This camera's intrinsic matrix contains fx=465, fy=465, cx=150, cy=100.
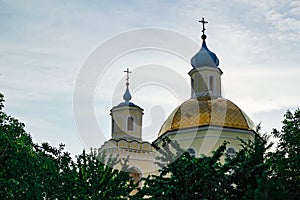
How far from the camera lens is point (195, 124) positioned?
2606 centimetres

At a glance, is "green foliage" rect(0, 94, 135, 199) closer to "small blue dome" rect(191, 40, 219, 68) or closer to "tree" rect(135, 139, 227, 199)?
"tree" rect(135, 139, 227, 199)

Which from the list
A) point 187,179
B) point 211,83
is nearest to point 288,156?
point 187,179

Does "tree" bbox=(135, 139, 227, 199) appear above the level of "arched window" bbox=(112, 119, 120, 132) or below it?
below

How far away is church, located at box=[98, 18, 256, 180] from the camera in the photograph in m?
26.0

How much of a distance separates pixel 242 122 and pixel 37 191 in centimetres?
1326

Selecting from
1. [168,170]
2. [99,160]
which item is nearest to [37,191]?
[99,160]

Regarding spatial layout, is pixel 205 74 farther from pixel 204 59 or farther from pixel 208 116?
pixel 208 116

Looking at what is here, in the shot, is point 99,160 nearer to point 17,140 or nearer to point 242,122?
point 17,140

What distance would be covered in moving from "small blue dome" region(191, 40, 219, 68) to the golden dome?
358 centimetres

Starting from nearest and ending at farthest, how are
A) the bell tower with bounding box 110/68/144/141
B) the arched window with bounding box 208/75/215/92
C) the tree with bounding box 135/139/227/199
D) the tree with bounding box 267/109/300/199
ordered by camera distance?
the tree with bounding box 135/139/227/199 → the tree with bounding box 267/109/300/199 → the arched window with bounding box 208/75/215/92 → the bell tower with bounding box 110/68/144/141

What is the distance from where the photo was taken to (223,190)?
14523mm

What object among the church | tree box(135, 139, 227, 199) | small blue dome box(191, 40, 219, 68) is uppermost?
small blue dome box(191, 40, 219, 68)

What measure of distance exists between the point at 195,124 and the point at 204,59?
6.34 metres

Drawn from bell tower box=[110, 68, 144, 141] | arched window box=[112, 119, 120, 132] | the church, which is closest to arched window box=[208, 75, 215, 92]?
the church
